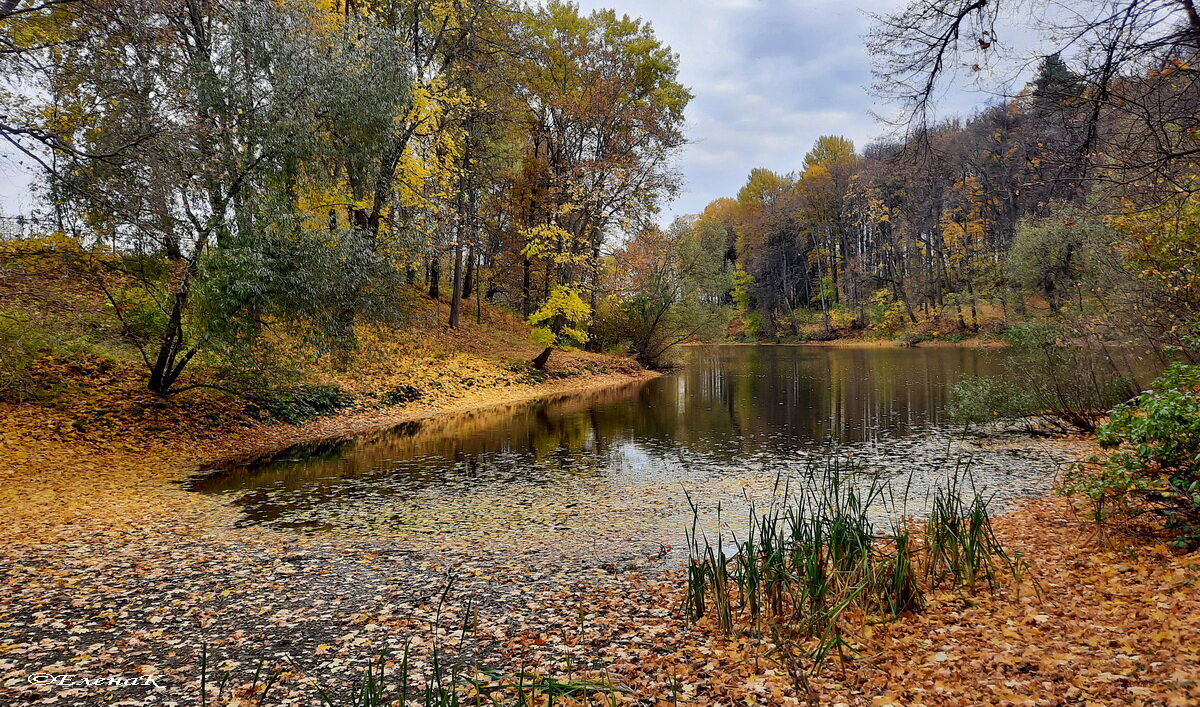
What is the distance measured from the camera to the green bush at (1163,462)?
15.2ft

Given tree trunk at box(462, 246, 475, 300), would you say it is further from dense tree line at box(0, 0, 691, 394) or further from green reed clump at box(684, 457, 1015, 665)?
green reed clump at box(684, 457, 1015, 665)

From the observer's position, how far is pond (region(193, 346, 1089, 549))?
7594mm

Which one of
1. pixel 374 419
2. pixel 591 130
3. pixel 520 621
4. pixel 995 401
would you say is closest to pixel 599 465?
pixel 520 621

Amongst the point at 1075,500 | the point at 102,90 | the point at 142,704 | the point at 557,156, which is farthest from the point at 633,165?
the point at 142,704

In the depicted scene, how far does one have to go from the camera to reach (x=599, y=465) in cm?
1098

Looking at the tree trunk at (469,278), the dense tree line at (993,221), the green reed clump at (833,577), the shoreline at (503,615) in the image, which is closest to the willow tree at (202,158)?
the shoreline at (503,615)

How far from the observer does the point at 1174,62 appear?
195 inches

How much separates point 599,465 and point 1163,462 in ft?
25.4

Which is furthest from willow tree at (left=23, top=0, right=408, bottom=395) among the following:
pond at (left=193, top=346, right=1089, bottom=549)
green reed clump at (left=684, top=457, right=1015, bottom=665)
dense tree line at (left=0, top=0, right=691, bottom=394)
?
green reed clump at (left=684, top=457, right=1015, bottom=665)

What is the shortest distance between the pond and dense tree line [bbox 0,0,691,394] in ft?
10.8

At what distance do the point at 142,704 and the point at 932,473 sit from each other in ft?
32.1

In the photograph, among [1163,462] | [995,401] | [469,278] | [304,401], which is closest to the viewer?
[1163,462]

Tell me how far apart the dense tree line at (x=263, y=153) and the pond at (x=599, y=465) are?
10.8ft

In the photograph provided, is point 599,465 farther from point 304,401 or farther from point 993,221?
point 993,221
